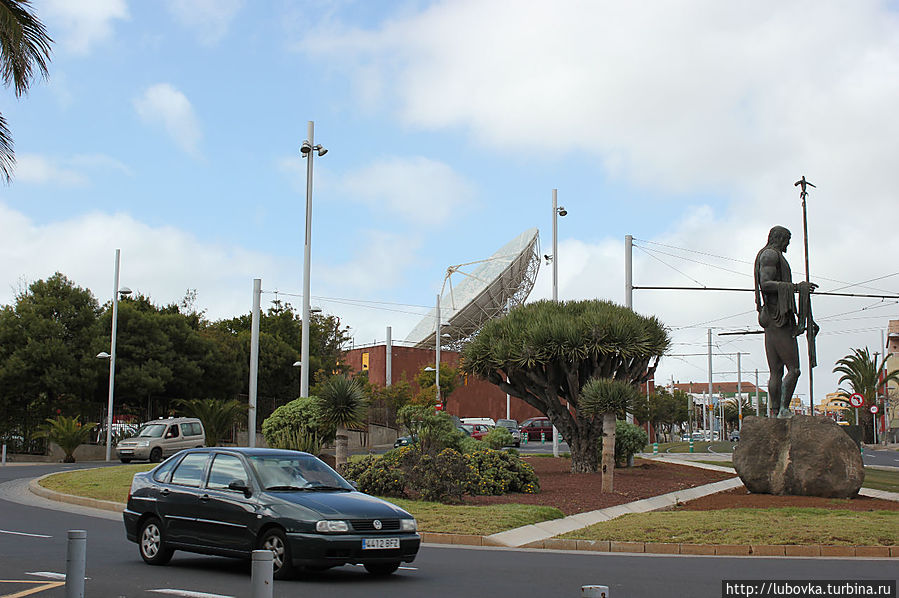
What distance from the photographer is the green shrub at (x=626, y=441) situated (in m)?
26.9

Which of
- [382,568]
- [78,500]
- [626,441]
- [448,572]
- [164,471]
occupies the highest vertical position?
[164,471]

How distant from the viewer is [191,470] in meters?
11.1

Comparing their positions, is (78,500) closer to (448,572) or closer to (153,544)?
(153,544)

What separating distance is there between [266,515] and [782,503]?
11421 mm

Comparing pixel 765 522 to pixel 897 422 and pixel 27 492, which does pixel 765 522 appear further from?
pixel 897 422

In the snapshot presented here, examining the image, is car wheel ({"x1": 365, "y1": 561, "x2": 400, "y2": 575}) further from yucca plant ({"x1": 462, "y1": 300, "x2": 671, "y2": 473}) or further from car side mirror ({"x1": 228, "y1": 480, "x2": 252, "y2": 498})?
yucca plant ({"x1": 462, "y1": 300, "x2": 671, "y2": 473})

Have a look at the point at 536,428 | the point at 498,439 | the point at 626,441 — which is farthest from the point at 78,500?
the point at 536,428

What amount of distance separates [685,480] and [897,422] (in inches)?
3302

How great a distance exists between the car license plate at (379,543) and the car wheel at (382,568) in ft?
1.05

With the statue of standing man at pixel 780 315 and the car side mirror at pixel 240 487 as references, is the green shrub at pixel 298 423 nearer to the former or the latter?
the statue of standing man at pixel 780 315

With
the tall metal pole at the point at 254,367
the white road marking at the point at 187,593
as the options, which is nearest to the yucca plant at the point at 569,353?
the tall metal pole at the point at 254,367

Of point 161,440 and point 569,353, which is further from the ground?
point 569,353

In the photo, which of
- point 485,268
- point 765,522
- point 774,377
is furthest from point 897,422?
point 765,522

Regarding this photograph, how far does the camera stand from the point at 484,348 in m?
25.8
